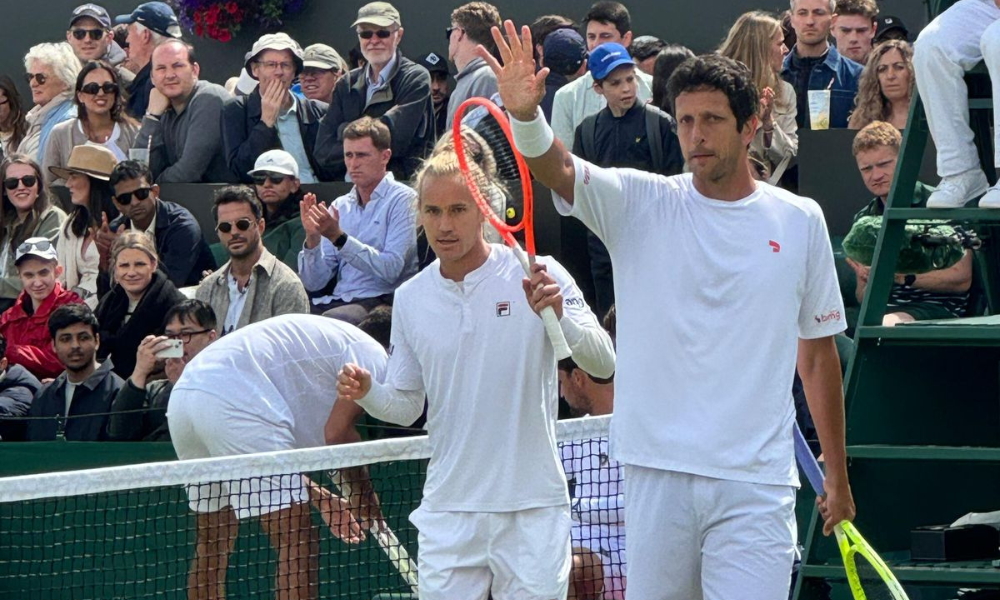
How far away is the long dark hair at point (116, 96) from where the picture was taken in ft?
37.8

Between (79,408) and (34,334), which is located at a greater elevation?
(34,334)

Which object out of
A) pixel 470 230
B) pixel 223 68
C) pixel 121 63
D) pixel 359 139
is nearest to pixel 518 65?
pixel 470 230

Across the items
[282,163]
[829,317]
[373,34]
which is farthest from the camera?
[373,34]

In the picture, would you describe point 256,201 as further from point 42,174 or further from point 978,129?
point 978,129

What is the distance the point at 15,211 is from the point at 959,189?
7.12 meters

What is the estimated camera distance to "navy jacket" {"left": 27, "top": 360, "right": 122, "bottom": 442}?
881 centimetres

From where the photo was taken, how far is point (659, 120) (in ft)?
30.9

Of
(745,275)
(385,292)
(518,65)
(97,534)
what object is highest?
(518,65)

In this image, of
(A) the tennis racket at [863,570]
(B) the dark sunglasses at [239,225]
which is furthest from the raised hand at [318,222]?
(A) the tennis racket at [863,570]

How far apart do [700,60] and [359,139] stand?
195 inches

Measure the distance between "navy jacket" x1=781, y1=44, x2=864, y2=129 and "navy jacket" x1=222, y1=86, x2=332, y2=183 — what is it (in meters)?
3.05

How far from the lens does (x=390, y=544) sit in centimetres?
716

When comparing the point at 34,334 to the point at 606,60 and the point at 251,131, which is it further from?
the point at 606,60

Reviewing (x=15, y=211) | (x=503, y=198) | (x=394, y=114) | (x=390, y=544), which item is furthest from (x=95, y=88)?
(x=503, y=198)
